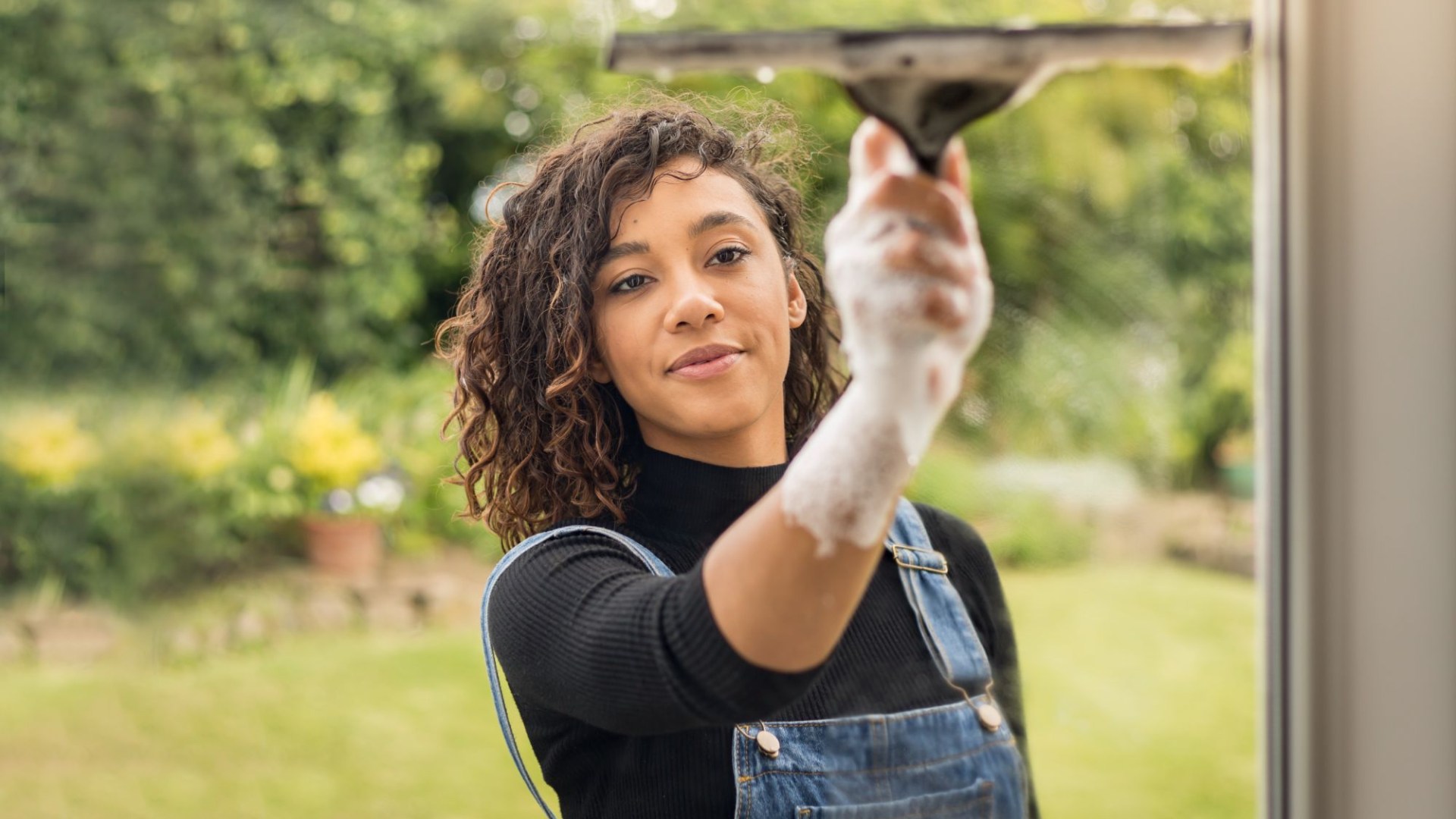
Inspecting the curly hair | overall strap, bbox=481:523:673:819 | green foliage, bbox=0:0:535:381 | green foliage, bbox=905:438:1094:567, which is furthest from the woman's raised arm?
green foliage, bbox=0:0:535:381

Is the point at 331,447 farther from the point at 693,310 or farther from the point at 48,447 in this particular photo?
the point at 693,310

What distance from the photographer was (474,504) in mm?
818

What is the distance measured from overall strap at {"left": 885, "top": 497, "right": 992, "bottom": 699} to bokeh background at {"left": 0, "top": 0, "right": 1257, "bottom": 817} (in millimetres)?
898

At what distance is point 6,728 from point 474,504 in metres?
1.62

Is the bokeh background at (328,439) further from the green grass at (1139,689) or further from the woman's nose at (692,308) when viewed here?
the woman's nose at (692,308)

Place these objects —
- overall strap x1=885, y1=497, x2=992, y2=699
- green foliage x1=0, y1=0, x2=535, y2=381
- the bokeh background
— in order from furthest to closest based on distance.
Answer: green foliage x1=0, y1=0, x2=535, y2=381
the bokeh background
overall strap x1=885, y1=497, x2=992, y2=699

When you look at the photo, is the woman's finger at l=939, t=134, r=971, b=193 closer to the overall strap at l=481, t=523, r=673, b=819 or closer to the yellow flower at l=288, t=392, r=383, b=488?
the overall strap at l=481, t=523, r=673, b=819

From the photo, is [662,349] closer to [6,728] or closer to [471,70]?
[471,70]

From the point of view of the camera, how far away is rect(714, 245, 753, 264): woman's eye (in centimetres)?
68

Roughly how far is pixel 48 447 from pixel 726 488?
1.72m

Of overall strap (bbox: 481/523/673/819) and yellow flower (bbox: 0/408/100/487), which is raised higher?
overall strap (bbox: 481/523/673/819)

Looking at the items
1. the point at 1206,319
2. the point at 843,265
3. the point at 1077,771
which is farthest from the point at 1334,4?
the point at 1077,771

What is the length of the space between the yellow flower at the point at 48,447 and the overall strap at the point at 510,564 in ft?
5.30

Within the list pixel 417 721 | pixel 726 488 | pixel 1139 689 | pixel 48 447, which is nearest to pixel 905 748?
pixel 726 488
